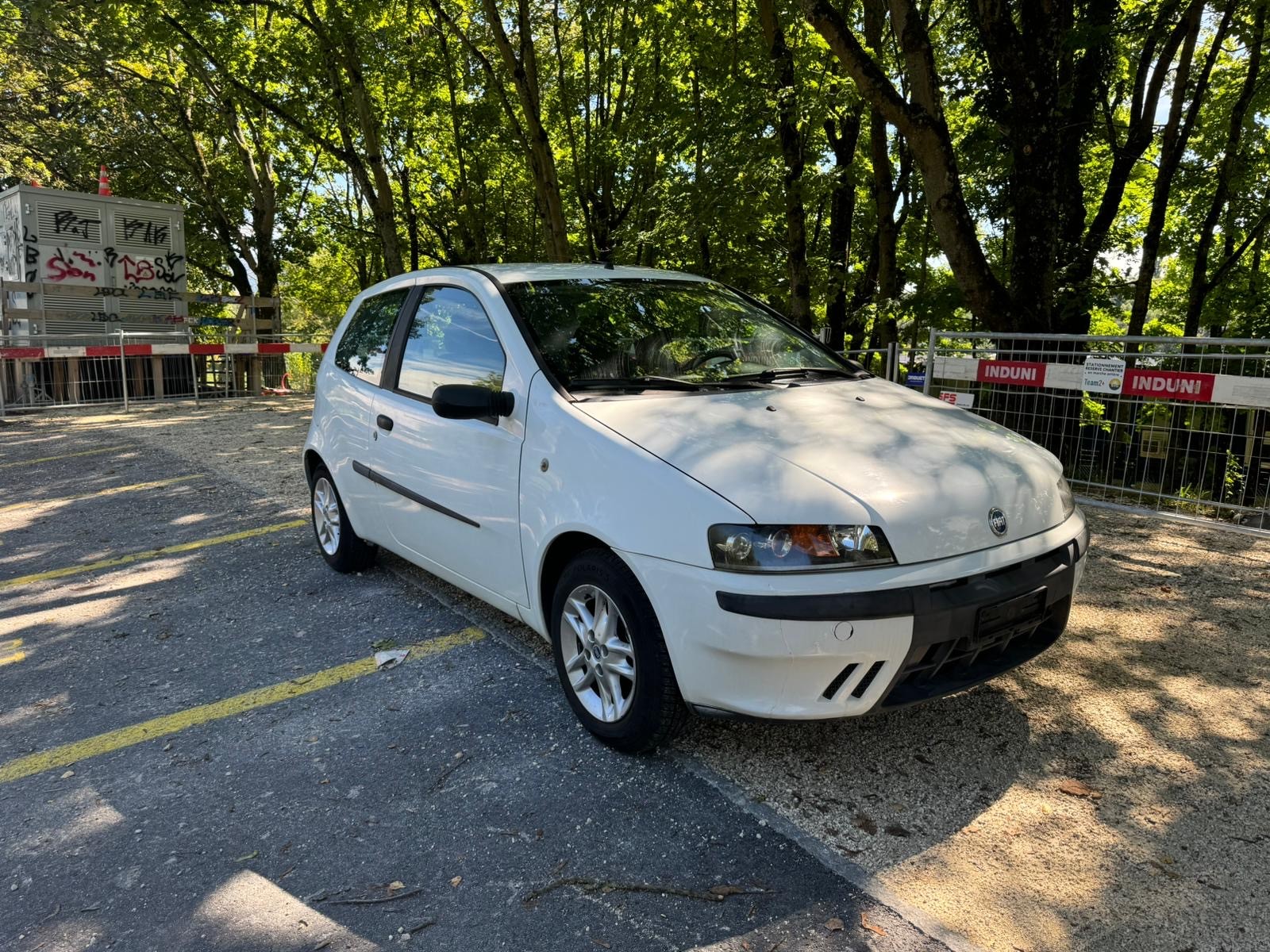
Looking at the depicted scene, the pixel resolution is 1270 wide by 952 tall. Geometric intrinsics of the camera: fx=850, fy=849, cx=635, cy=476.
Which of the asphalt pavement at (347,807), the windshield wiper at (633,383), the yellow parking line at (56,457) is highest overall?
the windshield wiper at (633,383)

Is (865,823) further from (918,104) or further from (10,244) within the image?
(10,244)

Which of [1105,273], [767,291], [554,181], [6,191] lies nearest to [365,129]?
[554,181]

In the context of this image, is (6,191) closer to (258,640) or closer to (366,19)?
(366,19)

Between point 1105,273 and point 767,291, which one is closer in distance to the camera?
point 1105,273

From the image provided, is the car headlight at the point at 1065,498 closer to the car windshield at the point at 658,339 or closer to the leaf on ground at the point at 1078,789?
the leaf on ground at the point at 1078,789

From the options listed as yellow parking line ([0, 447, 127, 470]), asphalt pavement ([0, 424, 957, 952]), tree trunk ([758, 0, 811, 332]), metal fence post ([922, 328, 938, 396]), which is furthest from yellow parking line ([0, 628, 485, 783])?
yellow parking line ([0, 447, 127, 470])

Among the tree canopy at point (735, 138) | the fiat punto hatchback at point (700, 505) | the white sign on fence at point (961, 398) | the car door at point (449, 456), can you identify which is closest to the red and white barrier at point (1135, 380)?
the white sign on fence at point (961, 398)

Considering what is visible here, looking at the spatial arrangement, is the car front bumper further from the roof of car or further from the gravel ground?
the roof of car

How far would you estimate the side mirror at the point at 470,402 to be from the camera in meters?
3.36

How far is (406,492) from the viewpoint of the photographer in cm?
418

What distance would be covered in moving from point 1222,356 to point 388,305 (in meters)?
5.46

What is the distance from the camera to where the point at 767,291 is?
17500 millimetres

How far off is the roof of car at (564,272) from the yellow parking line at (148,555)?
10.2 feet

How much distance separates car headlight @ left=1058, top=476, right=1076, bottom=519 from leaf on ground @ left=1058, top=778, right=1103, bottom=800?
0.94m
